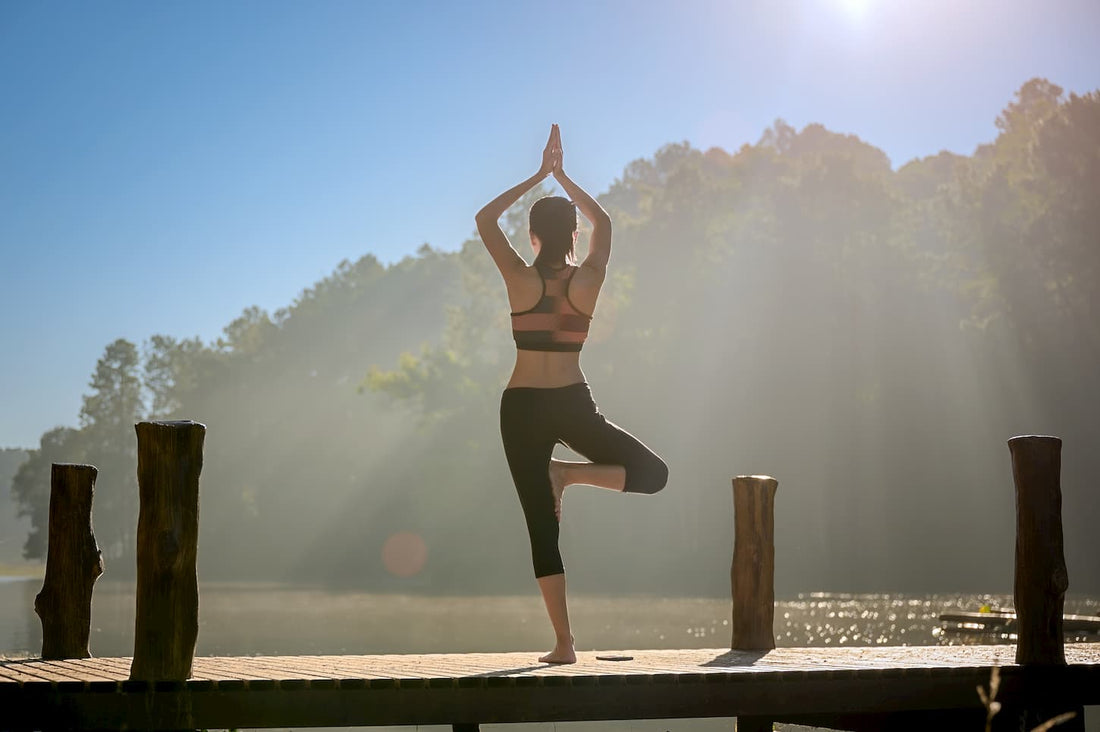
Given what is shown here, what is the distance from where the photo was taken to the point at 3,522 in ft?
548

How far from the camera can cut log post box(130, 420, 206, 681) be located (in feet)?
19.4

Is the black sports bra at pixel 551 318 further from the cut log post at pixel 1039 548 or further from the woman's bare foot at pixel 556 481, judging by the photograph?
the cut log post at pixel 1039 548

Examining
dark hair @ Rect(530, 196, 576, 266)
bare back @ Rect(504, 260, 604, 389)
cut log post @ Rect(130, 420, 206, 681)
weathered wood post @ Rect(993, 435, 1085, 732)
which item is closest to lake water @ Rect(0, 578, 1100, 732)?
weathered wood post @ Rect(993, 435, 1085, 732)

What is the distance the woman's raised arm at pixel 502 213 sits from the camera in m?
6.49

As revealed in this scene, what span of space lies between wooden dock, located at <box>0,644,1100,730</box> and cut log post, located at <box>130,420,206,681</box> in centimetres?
27

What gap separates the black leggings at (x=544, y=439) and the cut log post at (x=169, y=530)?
5.14 feet

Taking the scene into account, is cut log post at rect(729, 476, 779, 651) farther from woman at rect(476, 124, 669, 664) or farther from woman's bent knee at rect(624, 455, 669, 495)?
woman at rect(476, 124, 669, 664)

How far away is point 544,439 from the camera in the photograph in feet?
21.2

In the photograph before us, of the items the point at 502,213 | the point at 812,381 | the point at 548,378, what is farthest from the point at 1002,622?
the point at 812,381

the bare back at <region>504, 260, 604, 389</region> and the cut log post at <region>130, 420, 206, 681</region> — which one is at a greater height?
the bare back at <region>504, 260, 604, 389</region>

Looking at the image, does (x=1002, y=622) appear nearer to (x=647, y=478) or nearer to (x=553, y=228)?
(x=647, y=478)

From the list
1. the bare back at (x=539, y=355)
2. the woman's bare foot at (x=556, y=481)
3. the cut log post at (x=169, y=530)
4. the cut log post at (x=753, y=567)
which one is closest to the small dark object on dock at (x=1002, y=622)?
the cut log post at (x=753, y=567)

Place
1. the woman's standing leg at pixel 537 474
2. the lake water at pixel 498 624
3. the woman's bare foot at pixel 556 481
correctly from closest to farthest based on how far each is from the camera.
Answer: the woman's standing leg at pixel 537 474 < the woman's bare foot at pixel 556 481 < the lake water at pixel 498 624

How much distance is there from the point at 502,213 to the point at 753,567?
3.69m
